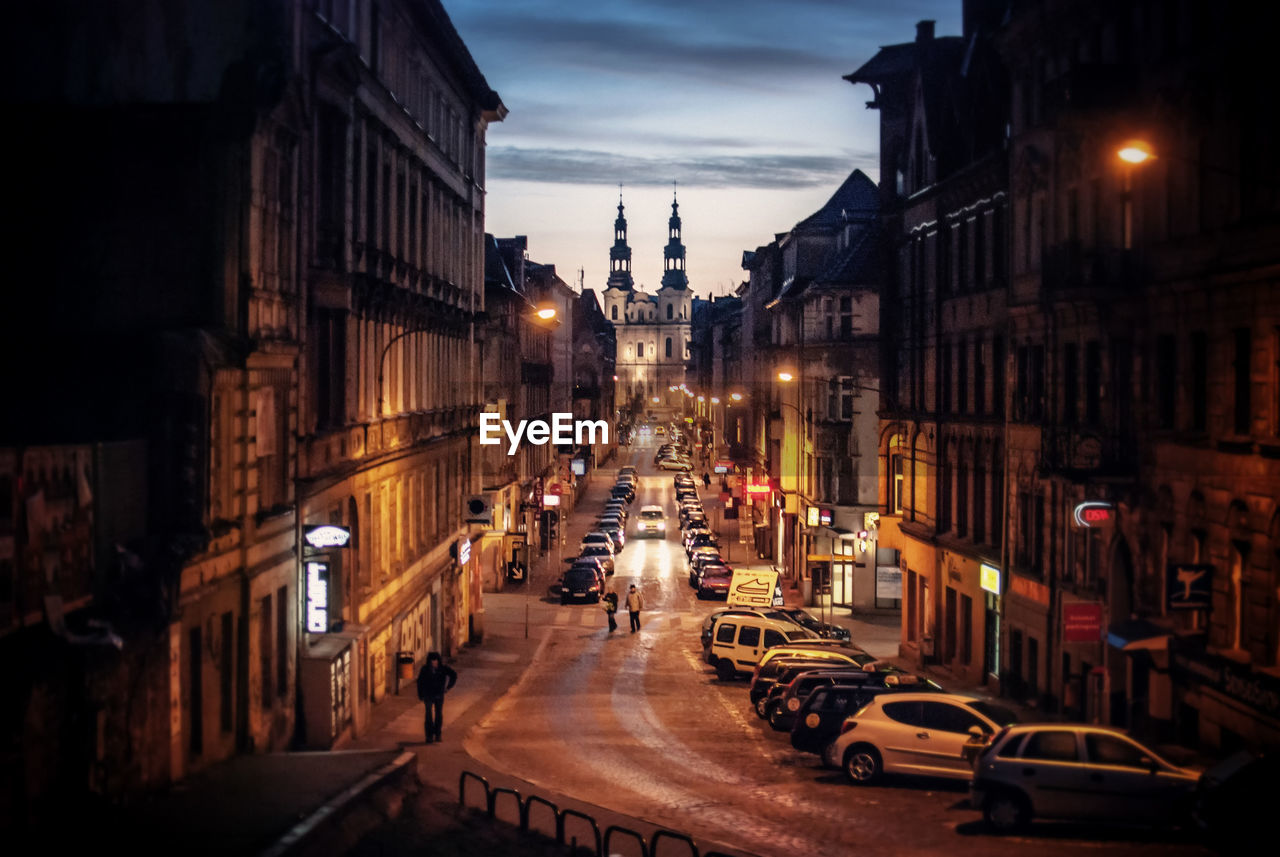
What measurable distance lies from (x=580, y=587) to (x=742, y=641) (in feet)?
67.7

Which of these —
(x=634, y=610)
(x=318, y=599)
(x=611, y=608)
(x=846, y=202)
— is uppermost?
(x=846, y=202)

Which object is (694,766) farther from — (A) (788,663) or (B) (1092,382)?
(B) (1092,382)

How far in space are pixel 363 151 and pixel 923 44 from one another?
2521cm

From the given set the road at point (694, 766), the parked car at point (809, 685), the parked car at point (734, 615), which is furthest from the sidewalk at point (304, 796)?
the parked car at point (734, 615)

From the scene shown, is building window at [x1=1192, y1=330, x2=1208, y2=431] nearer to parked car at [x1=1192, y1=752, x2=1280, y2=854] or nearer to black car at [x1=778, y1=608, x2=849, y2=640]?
parked car at [x1=1192, y1=752, x2=1280, y2=854]

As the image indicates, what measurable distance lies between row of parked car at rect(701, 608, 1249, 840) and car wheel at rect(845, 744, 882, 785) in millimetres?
17

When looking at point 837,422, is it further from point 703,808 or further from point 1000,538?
point 703,808

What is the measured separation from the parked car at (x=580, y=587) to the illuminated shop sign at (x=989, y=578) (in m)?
23.8

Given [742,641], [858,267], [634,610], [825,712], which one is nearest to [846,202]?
[858,267]

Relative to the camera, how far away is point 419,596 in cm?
4194

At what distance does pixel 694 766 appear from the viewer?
28500 millimetres

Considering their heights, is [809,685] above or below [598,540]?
above

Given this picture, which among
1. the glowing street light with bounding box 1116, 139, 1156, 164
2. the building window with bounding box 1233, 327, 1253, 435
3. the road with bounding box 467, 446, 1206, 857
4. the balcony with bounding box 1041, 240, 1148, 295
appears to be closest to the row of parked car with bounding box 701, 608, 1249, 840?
the road with bounding box 467, 446, 1206, 857

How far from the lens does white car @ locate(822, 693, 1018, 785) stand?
81.8 ft
